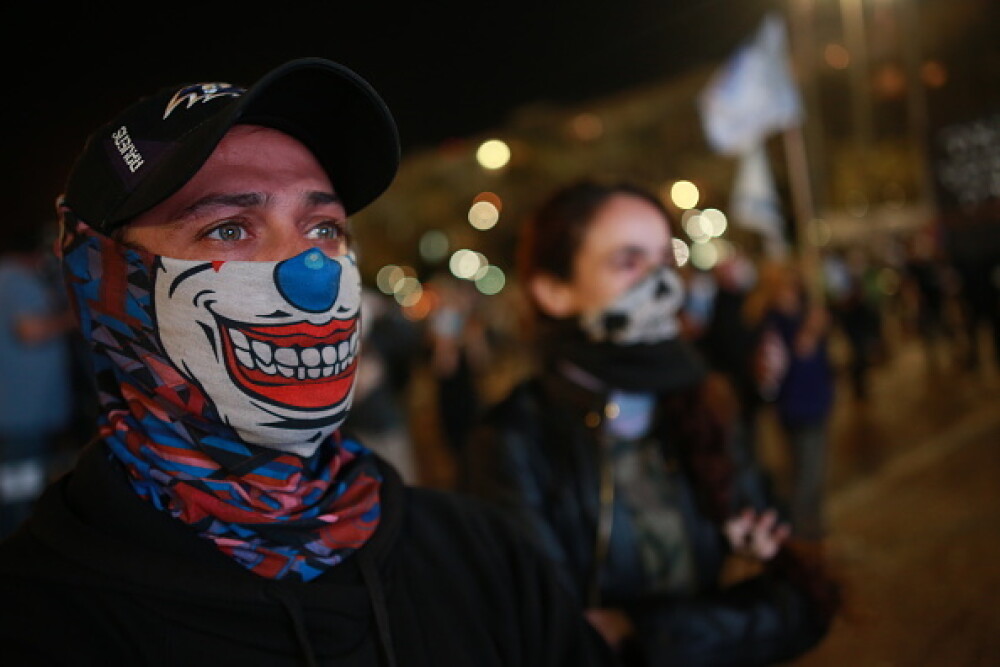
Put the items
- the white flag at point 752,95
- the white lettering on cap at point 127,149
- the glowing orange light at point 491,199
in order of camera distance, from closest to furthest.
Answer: the white lettering on cap at point 127,149 → the white flag at point 752,95 → the glowing orange light at point 491,199

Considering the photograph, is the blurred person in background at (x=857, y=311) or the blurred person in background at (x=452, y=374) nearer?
the blurred person in background at (x=452, y=374)

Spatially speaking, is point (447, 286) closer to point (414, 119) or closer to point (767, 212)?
point (767, 212)

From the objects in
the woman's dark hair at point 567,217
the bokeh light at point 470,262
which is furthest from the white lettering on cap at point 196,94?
the bokeh light at point 470,262

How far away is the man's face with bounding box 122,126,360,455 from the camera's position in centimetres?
125

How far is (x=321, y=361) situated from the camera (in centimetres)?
130

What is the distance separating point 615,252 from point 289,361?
131 cm

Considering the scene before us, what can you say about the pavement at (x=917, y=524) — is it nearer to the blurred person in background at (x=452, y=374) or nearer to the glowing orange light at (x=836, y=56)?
the blurred person in background at (x=452, y=374)

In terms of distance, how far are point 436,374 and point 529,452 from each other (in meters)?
5.40

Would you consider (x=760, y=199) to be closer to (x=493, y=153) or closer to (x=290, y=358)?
A: (x=493, y=153)

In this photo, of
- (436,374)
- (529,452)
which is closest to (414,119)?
(529,452)

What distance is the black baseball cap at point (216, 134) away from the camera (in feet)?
3.82

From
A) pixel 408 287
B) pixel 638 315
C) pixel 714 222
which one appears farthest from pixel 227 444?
pixel 408 287

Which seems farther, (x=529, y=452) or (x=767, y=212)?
(x=767, y=212)

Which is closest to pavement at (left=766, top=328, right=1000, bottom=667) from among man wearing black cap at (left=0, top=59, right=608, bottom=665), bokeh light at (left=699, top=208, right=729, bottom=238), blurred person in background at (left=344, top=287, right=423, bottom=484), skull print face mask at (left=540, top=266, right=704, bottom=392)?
skull print face mask at (left=540, top=266, right=704, bottom=392)
